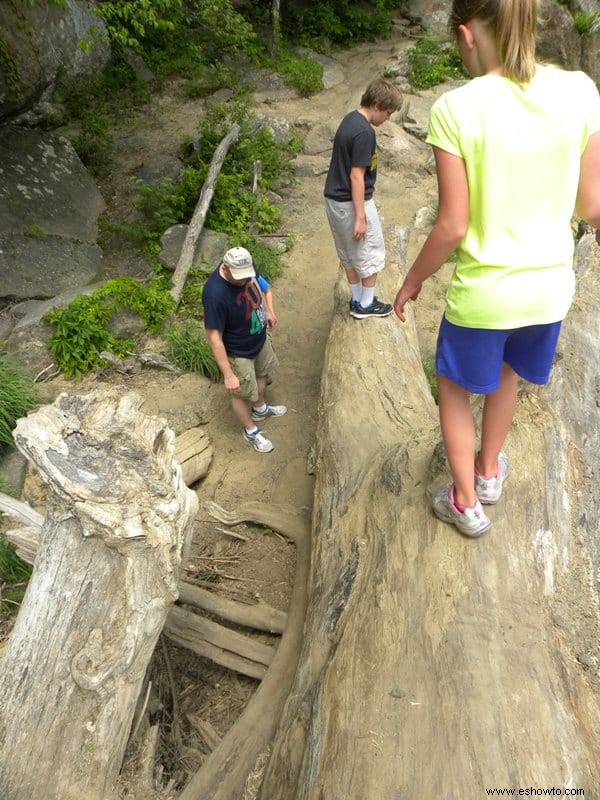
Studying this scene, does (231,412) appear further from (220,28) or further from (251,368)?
(220,28)

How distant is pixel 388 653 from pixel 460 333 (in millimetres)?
1142

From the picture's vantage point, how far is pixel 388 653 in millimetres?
1942

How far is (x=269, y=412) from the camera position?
4.90 meters

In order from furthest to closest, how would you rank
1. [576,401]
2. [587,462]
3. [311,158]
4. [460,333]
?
1. [311,158]
2. [576,401]
3. [587,462]
4. [460,333]

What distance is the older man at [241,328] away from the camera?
3.67 metres

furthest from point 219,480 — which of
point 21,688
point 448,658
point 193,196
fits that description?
point 193,196

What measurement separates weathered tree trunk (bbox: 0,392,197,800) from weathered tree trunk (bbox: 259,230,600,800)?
66cm

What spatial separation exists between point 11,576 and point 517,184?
3.56m

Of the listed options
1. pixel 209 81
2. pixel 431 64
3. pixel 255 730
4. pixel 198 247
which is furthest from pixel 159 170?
pixel 255 730

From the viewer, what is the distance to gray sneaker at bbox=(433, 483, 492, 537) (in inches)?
84.3

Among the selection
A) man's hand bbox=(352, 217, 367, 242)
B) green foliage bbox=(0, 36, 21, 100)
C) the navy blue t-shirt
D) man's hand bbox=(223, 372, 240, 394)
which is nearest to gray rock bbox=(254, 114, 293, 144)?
green foliage bbox=(0, 36, 21, 100)

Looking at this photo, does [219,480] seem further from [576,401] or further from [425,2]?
[425,2]

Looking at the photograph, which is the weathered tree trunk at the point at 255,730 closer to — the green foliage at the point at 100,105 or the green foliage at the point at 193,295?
the green foliage at the point at 193,295

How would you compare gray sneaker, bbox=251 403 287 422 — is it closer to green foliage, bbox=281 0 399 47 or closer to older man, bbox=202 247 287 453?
older man, bbox=202 247 287 453
